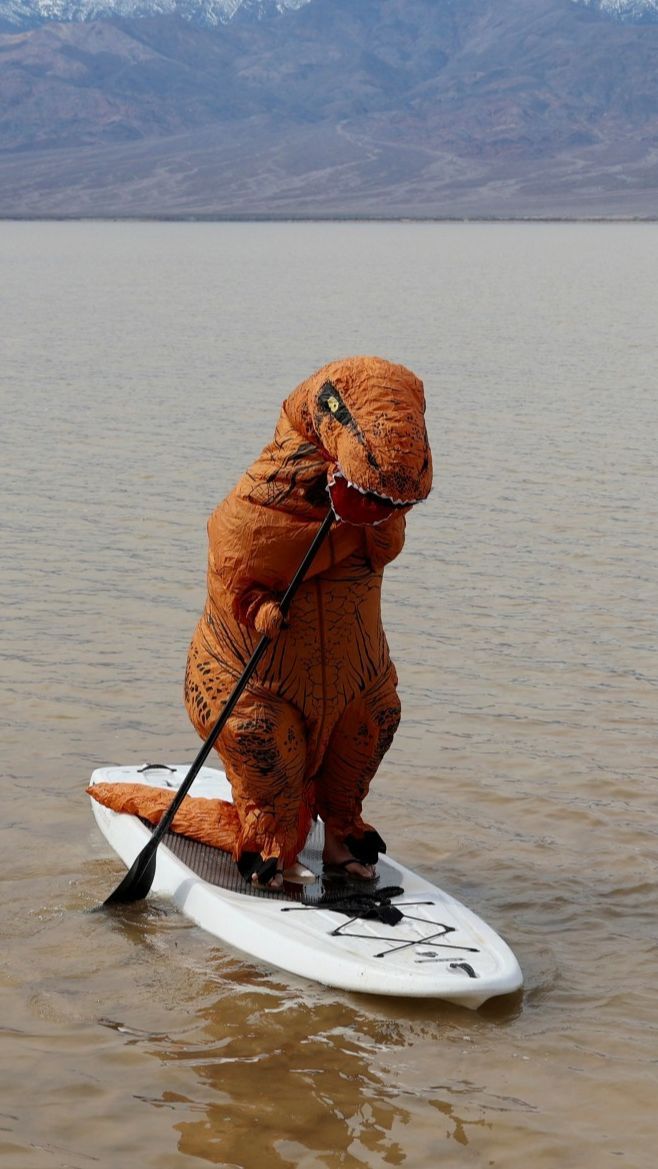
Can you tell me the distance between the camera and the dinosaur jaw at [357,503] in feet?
17.6

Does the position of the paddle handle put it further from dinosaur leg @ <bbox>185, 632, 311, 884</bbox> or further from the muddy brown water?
the muddy brown water

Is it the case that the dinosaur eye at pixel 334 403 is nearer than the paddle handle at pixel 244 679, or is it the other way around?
the dinosaur eye at pixel 334 403

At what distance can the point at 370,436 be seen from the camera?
534 centimetres

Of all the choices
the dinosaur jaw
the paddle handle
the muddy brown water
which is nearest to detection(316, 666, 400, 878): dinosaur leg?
the paddle handle

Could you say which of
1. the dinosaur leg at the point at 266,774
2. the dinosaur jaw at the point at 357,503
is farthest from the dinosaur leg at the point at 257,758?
Result: the dinosaur jaw at the point at 357,503

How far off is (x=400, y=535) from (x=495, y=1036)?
1765mm

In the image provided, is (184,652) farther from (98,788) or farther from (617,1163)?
(617,1163)

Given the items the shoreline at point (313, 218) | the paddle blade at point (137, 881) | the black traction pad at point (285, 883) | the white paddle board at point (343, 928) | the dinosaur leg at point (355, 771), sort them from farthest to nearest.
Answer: the shoreline at point (313, 218) < the paddle blade at point (137, 881) < the black traction pad at point (285, 883) < the dinosaur leg at point (355, 771) < the white paddle board at point (343, 928)

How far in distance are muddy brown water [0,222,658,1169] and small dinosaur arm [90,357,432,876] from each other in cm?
66

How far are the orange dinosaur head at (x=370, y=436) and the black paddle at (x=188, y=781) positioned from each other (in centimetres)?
33

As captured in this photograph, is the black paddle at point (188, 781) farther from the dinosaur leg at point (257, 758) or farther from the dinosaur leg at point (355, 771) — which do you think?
the dinosaur leg at point (355, 771)

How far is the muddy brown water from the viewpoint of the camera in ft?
17.3

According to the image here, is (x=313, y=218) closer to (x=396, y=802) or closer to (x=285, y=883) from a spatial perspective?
(x=396, y=802)

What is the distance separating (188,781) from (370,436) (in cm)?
185
